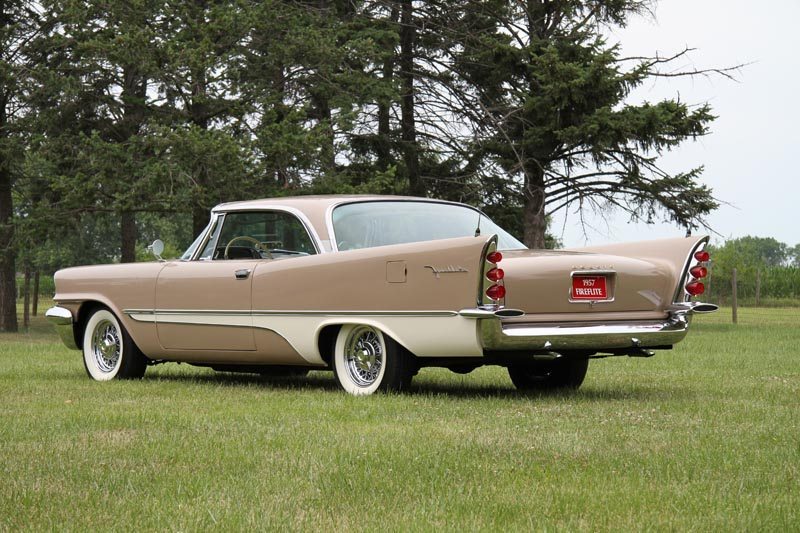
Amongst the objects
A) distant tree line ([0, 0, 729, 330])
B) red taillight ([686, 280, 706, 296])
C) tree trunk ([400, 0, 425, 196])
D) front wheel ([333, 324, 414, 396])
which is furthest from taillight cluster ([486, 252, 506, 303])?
tree trunk ([400, 0, 425, 196])

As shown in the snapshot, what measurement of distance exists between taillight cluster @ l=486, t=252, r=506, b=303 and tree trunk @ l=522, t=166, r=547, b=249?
20247 millimetres

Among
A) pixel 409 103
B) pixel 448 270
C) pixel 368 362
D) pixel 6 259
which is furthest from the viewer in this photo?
pixel 409 103

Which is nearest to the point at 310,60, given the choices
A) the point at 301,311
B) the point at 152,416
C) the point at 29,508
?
the point at 301,311

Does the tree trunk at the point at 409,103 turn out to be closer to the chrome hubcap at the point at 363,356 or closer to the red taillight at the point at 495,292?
the chrome hubcap at the point at 363,356

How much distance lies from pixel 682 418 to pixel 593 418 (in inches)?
Answer: 21.7

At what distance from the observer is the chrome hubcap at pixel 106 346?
35.8ft

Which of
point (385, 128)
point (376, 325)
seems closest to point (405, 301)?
point (376, 325)

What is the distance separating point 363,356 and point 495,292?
141 cm

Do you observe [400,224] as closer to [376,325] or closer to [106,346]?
[376,325]

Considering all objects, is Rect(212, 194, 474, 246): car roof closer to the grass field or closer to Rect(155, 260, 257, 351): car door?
Rect(155, 260, 257, 351): car door

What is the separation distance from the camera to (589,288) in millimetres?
8469

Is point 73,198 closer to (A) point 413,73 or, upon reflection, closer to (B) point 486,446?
(A) point 413,73

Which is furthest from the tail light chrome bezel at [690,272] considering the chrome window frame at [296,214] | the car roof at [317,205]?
the chrome window frame at [296,214]

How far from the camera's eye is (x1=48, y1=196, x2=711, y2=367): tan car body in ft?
26.5
